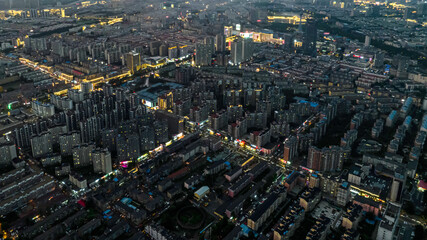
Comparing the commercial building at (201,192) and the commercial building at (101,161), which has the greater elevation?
the commercial building at (101,161)

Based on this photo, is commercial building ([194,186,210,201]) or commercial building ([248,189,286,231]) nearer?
commercial building ([248,189,286,231])

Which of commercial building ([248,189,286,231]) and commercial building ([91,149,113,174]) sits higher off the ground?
commercial building ([91,149,113,174])

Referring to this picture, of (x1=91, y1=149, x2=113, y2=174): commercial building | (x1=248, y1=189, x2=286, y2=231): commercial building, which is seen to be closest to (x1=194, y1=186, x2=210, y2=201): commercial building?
(x1=248, y1=189, x2=286, y2=231): commercial building

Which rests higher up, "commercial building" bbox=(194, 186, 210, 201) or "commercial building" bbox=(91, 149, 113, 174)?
"commercial building" bbox=(91, 149, 113, 174)

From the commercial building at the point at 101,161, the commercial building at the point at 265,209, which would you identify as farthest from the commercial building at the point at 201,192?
the commercial building at the point at 101,161

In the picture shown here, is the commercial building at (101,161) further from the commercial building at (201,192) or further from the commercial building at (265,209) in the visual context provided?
the commercial building at (265,209)

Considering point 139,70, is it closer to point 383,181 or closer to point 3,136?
point 3,136

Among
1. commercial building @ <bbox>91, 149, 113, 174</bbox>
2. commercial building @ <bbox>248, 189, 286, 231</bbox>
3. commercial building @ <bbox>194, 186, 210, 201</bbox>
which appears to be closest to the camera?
commercial building @ <bbox>248, 189, 286, 231</bbox>

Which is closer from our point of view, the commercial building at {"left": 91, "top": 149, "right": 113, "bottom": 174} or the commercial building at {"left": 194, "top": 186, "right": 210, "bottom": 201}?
the commercial building at {"left": 194, "top": 186, "right": 210, "bottom": 201}

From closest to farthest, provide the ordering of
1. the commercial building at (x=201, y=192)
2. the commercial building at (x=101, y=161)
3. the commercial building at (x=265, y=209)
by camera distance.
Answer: the commercial building at (x=265, y=209) < the commercial building at (x=201, y=192) < the commercial building at (x=101, y=161)

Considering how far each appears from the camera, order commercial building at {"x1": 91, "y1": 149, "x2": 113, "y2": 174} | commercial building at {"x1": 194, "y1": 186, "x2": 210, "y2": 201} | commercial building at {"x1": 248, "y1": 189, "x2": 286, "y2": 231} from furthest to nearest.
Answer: commercial building at {"x1": 91, "y1": 149, "x2": 113, "y2": 174} → commercial building at {"x1": 194, "y1": 186, "x2": 210, "y2": 201} → commercial building at {"x1": 248, "y1": 189, "x2": 286, "y2": 231}

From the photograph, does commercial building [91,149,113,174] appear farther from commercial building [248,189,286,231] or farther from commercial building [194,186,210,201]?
commercial building [248,189,286,231]

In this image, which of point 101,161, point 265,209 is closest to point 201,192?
point 265,209
